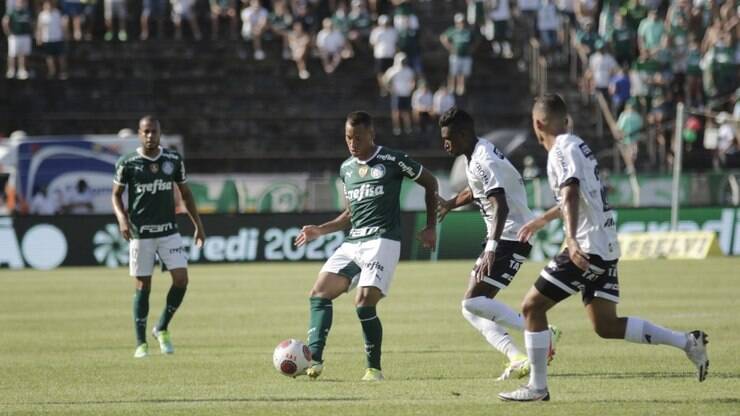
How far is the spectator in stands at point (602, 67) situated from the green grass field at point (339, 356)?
13.7 meters

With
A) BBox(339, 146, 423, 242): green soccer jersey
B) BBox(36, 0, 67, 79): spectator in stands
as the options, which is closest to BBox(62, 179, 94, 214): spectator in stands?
BBox(36, 0, 67, 79): spectator in stands

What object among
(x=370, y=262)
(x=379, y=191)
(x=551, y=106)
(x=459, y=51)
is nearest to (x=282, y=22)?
(x=459, y=51)

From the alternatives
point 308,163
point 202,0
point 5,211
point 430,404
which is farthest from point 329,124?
point 430,404

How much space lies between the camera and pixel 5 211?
3981 centimetres

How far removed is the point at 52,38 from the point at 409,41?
963 cm

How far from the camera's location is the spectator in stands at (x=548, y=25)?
43.2m

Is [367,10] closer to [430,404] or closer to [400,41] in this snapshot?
[400,41]

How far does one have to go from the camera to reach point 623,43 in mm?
41469

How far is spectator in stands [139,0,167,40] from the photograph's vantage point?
4350 cm

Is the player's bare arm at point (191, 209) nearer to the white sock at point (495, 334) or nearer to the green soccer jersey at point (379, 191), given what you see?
the green soccer jersey at point (379, 191)

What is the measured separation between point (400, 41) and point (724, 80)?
871 cm

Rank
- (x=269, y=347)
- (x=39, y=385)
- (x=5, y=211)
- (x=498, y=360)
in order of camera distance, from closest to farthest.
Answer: (x=39, y=385)
(x=498, y=360)
(x=269, y=347)
(x=5, y=211)

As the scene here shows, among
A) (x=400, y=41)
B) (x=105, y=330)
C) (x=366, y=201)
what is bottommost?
(x=105, y=330)

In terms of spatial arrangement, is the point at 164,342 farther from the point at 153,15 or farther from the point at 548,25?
the point at 548,25
